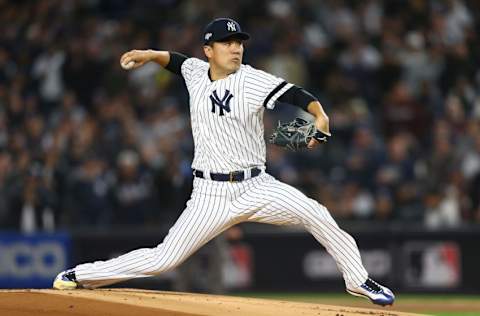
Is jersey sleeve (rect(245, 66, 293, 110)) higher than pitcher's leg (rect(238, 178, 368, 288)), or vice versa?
jersey sleeve (rect(245, 66, 293, 110))

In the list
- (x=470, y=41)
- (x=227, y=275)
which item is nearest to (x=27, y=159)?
(x=227, y=275)

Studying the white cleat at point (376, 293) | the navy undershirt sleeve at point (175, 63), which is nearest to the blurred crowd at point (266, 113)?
the navy undershirt sleeve at point (175, 63)

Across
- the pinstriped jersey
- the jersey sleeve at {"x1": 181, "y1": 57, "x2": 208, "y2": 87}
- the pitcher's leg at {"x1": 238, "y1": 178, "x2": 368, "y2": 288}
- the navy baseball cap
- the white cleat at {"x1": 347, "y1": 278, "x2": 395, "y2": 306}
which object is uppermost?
the navy baseball cap

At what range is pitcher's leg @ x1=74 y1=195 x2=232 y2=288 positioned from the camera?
6801mm

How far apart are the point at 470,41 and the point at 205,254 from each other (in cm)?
518

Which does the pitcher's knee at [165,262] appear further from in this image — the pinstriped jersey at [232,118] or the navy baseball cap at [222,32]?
the navy baseball cap at [222,32]

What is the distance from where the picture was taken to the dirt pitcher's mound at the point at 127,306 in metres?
6.56

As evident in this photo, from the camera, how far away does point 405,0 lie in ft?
51.8

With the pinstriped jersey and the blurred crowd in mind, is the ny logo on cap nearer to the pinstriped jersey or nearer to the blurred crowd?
the pinstriped jersey

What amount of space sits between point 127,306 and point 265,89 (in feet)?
4.90

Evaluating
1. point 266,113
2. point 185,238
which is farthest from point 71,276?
point 266,113

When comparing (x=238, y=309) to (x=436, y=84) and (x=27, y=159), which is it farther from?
(x=436, y=84)

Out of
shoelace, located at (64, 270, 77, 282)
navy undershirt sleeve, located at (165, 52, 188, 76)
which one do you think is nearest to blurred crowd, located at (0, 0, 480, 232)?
navy undershirt sleeve, located at (165, 52, 188, 76)

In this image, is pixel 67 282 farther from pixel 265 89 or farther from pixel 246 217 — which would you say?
pixel 265 89
